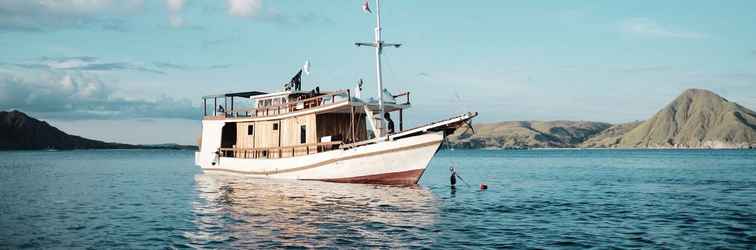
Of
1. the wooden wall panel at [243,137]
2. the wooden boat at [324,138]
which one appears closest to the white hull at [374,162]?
the wooden boat at [324,138]

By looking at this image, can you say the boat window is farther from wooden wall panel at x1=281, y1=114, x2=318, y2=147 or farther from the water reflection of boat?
the water reflection of boat

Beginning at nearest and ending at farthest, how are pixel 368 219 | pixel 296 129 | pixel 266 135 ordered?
pixel 368 219
pixel 296 129
pixel 266 135

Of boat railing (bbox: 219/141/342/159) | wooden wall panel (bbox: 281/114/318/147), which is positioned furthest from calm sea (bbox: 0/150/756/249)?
wooden wall panel (bbox: 281/114/318/147)

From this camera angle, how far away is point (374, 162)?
34281mm

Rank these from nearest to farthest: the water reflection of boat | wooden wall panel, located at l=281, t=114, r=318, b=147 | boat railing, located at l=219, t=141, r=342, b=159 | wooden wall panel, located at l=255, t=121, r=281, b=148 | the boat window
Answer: the water reflection of boat
boat railing, located at l=219, t=141, r=342, b=159
wooden wall panel, located at l=281, t=114, r=318, b=147
the boat window
wooden wall panel, located at l=255, t=121, r=281, b=148

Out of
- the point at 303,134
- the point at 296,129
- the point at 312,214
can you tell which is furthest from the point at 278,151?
the point at 312,214

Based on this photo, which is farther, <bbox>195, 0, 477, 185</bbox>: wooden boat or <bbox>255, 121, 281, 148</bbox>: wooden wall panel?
<bbox>255, 121, 281, 148</bbox>: wooden wall panel

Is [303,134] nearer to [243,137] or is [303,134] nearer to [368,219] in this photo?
[243,137]

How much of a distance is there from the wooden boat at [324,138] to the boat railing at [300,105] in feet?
0.16

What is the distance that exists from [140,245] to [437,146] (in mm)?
18853

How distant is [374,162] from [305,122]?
637cm

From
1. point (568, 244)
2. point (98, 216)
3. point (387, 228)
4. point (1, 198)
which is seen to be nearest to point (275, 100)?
point (1, 198)

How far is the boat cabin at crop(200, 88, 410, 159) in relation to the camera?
36.3 metres

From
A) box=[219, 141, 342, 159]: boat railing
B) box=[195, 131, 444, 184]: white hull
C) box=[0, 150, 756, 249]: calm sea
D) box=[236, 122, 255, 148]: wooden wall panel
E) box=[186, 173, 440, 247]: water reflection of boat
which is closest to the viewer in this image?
box=[0, 150, 756, 249]: calm sea
